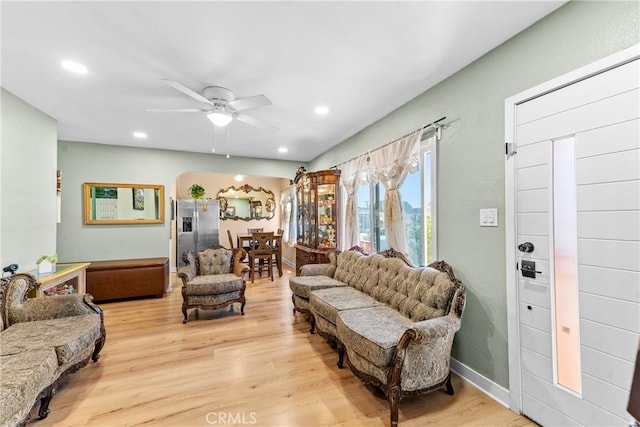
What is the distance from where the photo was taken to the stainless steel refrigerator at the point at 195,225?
21.4 feet

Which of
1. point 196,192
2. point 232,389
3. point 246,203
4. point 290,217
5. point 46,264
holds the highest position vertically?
point 196,192

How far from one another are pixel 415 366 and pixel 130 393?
2136 mm

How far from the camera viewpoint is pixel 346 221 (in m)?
4.16

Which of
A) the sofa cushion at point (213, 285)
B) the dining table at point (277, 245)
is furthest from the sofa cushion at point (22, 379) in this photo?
the dining table at point (277, 245)

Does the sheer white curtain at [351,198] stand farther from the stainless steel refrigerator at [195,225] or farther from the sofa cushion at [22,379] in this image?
the stainless steel refrigerator at [195,225]

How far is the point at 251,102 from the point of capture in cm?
240

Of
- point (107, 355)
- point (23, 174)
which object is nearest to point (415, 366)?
point (107, 355)

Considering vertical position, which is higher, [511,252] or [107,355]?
[511,252]

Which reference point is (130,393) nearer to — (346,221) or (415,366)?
(415,366)

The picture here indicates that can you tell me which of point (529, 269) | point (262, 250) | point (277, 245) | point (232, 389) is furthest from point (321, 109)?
point (277, 245)

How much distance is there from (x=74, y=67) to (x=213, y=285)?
2.57 m

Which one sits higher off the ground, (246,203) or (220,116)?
(220,116)

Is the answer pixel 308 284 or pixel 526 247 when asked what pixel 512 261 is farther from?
pixel 308 284

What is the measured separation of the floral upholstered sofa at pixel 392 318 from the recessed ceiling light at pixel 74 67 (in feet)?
9.66
